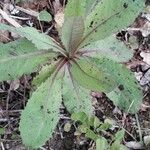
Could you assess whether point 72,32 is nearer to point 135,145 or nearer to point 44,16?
point 44,16

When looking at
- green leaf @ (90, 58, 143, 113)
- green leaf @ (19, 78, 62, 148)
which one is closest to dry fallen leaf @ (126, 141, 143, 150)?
green leaf @ (90, 58, 143, 113)

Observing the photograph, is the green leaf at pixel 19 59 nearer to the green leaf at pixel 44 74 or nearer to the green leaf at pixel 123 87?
the green leaf at pixel 44 74

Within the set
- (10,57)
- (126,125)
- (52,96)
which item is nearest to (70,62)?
(52,96)

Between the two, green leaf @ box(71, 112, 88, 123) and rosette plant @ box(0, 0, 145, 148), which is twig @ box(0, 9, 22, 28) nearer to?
rosette plant @ box(0, 0, 145, 148)

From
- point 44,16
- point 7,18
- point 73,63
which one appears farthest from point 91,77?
point 7,18

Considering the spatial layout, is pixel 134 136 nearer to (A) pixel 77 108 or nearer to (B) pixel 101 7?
(A) pixel 77 108
